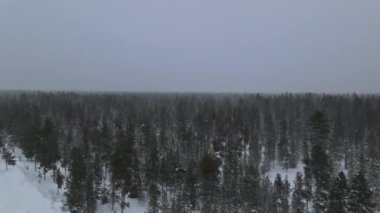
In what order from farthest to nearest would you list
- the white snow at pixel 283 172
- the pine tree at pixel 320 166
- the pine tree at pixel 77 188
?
the white snow at pixel 283 172, the pine tree at pixel 320 166, the pine tree at pixel 77 188

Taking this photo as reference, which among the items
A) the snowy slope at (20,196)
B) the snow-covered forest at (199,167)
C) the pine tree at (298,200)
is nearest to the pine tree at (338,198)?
the snow-covered forest at (199,167)

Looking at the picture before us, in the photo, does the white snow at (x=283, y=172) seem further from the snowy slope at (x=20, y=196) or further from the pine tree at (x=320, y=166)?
the snowy slope at (x=20, y=196)

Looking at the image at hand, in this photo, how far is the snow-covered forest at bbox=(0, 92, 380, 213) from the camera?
78.6 meters

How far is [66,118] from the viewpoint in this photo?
141625 mm

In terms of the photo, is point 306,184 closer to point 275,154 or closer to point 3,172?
point 275,154

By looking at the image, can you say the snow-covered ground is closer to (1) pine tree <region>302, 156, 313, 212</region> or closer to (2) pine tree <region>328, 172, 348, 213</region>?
(1) pine tree <region>302, 156, 313, 212</region>

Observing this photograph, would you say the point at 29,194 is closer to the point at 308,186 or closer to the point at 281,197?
the point at 281,197

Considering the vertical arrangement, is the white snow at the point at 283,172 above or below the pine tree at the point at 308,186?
below

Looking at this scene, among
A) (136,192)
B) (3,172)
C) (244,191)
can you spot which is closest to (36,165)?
(3,172)

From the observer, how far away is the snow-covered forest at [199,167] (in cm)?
7862

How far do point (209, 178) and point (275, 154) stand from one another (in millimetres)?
41994

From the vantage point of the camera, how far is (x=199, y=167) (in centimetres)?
9238

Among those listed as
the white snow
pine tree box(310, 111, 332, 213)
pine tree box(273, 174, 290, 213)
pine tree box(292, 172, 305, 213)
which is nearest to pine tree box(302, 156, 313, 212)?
pine tree box(292, 172, 305, 213)

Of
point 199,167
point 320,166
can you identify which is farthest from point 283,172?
point 199,167
